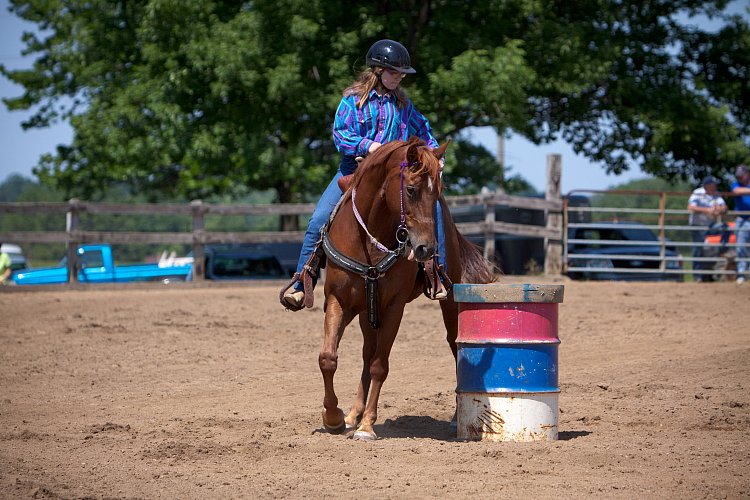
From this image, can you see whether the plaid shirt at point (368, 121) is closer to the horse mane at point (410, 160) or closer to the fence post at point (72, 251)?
the horse mane at point (410, 160)

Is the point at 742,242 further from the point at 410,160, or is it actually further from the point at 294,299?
the point at 410,160

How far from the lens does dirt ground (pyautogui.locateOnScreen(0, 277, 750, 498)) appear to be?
16.0 feet

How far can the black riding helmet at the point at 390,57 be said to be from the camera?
21.0 ft

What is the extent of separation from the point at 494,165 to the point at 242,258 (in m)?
7.12

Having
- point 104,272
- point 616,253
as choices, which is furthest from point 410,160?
point 104,272

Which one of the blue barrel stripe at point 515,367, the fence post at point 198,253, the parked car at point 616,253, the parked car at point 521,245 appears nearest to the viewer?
the blue barrel stripe at point 515,367

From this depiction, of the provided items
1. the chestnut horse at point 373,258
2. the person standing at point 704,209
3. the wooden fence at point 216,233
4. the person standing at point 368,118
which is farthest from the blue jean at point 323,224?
the person standing at point 704,209

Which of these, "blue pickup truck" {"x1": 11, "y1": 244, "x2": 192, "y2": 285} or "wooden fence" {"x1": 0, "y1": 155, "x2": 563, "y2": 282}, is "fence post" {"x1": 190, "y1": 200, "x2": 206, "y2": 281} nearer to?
"wooden fence" {"x1": 0, "y1": 155, "x2": 563, "y2": 282}

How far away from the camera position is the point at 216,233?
17.7 m

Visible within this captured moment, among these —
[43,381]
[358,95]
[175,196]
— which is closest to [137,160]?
[175,196]

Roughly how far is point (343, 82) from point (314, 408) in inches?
520

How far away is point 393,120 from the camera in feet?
21.5

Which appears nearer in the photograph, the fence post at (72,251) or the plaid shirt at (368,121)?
the plaid shirt at (368,121)

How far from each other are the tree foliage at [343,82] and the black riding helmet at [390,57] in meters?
12.8
